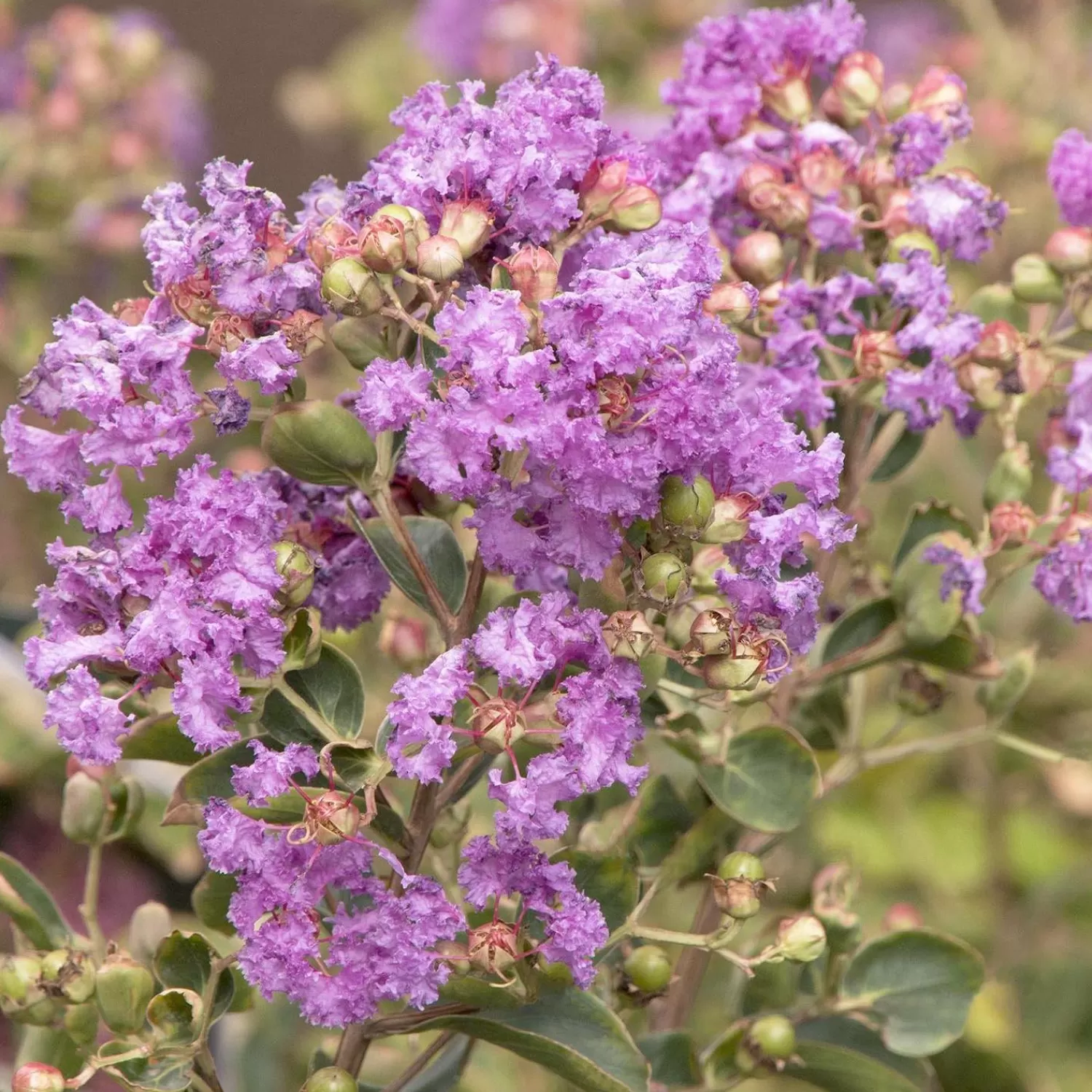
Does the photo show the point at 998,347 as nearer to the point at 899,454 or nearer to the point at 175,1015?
the point at 899,454

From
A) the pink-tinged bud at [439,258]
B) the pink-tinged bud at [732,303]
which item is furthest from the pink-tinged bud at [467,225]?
the pink-tinged bud at [732,303]

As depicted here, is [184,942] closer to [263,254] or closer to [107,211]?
[263,254]

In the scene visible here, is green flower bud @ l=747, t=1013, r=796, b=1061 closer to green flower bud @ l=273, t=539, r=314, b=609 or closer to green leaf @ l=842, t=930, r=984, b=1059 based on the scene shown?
green leaf @ l=842, t=930, r=984, b=1059

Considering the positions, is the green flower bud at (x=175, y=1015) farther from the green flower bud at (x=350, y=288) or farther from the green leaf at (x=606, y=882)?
the green flower bud at (x=350, y=288)

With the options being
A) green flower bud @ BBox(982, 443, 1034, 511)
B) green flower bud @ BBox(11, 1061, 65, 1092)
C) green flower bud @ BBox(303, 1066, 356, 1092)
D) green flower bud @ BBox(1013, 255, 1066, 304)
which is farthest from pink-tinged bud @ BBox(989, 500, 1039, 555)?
green flower bud @ BBox(11, 1061, 65, 1092)

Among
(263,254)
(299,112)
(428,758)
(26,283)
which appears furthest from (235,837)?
(299,112)

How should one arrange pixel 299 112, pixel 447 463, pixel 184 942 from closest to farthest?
pixel 447 463
pixel 184 942
pixel 299 112
